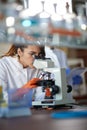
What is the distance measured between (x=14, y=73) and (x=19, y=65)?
0.08 meters

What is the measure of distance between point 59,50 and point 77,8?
41 centimetres

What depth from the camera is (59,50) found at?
2.89 metres

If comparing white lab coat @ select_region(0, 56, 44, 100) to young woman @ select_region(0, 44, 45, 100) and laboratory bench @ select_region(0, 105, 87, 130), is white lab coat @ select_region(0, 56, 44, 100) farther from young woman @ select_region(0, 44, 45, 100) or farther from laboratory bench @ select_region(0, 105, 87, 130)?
laboratory bench @ select_region(0, 105, 87, 130)

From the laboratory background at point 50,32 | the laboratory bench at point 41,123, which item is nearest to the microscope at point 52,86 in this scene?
the laboratory background at point 50,32

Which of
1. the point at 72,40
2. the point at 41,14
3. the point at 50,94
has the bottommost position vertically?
the point at 50,94

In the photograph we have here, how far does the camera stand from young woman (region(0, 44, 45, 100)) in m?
2.25

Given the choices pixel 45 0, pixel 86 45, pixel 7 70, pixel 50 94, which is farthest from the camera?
pixel 86 45

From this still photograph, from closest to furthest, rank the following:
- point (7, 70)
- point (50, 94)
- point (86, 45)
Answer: point (50, 94)
point (7, 70)
point (86, 45)

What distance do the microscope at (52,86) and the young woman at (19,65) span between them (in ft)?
0.59

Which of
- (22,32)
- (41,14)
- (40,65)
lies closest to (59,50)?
(41,14)

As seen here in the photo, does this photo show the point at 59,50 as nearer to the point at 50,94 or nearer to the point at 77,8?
the point at 77,8

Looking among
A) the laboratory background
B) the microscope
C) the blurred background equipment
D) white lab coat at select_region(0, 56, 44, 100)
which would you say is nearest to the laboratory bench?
the laboratory background

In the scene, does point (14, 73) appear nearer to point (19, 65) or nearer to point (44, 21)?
point (19, 65)

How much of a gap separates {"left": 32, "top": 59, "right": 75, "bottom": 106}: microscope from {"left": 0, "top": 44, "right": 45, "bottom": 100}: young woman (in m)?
0.18
